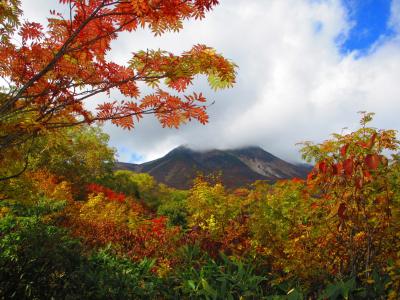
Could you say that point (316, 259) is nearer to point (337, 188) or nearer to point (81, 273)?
point (337, 188)

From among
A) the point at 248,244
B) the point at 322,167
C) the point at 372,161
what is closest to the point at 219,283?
the point at 248,244

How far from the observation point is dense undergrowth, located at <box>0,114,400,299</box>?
4.08 meters

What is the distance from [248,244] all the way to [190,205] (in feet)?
6.36

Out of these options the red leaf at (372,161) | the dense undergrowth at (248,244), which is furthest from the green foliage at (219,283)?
the red leaf at (372,161)

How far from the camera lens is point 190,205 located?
813cm

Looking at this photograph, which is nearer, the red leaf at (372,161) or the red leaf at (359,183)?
the red leaf at (372,161)

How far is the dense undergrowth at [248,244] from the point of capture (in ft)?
13.4

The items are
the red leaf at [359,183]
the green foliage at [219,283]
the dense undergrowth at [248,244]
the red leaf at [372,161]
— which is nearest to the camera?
the red leaf at [372,161]

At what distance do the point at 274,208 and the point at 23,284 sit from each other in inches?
156

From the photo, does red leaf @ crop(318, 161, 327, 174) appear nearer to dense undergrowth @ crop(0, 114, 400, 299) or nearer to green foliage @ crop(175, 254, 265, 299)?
dense undergrowth @ crop(0, 114, 400, 299)

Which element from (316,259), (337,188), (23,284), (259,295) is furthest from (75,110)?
(316,259)

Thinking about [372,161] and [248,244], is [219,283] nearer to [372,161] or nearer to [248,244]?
[248,244]

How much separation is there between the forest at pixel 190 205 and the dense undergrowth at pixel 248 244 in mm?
23

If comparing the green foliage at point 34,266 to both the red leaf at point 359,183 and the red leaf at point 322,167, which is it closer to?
the red leaf at point 322,167
